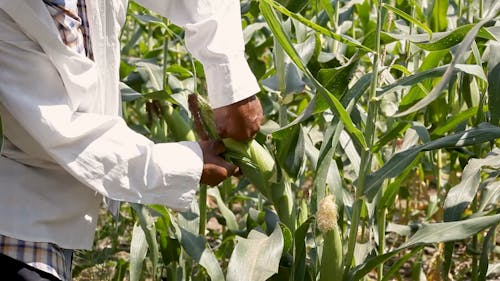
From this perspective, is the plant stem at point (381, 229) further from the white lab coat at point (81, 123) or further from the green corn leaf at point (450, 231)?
the white lab coat at point (81, 123)

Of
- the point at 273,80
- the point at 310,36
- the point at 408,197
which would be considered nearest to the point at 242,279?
the point at 273,80

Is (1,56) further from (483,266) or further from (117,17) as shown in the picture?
(483,266)

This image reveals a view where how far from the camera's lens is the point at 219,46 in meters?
2.13

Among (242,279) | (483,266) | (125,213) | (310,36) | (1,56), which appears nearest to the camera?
(1,56)

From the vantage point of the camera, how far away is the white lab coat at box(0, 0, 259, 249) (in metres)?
1.98

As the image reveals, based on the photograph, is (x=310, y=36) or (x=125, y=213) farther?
(x=125, y=213)

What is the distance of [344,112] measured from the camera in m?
2.28

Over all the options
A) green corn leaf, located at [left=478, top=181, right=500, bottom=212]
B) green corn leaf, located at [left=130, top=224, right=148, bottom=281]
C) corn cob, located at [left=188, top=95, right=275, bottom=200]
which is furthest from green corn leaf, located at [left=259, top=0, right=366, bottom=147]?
green corn leaf, located at [left=130, top=224, right=148, bottom=281]

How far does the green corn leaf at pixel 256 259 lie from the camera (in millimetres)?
2328

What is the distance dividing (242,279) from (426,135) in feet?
2.26

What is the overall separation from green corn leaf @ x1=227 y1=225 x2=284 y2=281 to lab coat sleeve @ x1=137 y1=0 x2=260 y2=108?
409 millimetres

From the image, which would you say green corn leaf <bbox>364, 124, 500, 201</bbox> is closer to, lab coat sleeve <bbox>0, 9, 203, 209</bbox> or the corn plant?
the corn plant

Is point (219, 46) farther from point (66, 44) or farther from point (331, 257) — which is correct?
point (331, 257)

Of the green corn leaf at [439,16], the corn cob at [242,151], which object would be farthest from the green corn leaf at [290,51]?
the green corn leaf at [439,16]
